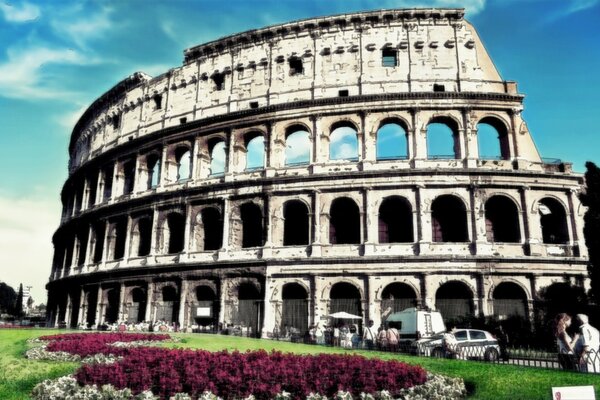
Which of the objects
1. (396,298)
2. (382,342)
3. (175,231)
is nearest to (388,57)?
(396,298)

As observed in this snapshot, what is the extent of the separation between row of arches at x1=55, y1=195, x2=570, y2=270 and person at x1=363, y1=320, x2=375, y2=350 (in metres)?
4.72

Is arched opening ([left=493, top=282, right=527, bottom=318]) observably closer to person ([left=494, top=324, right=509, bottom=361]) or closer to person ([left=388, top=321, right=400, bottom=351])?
person ([left=494, top=324, right=509, bottom=361])

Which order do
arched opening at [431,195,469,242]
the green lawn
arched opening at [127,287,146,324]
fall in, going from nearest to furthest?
the green lawn < arched opening at [431,195,469,242] < arched opening at [127,287,146,324]

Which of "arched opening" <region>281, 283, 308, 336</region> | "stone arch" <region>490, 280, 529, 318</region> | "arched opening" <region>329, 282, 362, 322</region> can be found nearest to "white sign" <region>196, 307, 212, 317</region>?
"arched opening" <region>281, 283, 308, 336</region>

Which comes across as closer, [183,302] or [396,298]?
[396,298]

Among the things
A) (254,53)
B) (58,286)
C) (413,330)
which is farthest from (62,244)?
(413,330)

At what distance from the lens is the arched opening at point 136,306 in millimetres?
28266

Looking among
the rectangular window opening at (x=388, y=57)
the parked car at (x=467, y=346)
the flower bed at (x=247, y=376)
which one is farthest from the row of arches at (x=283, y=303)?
the flower bed at (x=247, y=376)

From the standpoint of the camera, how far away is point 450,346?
15.7m

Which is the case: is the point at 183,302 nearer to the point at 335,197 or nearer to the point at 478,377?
the point at 335,197

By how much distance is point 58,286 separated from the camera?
117ft

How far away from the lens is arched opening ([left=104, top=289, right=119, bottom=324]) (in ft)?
97.6

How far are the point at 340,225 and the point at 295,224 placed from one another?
252 centimetres

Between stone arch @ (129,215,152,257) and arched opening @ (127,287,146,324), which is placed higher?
stone arch @ (129,215,152,257)
